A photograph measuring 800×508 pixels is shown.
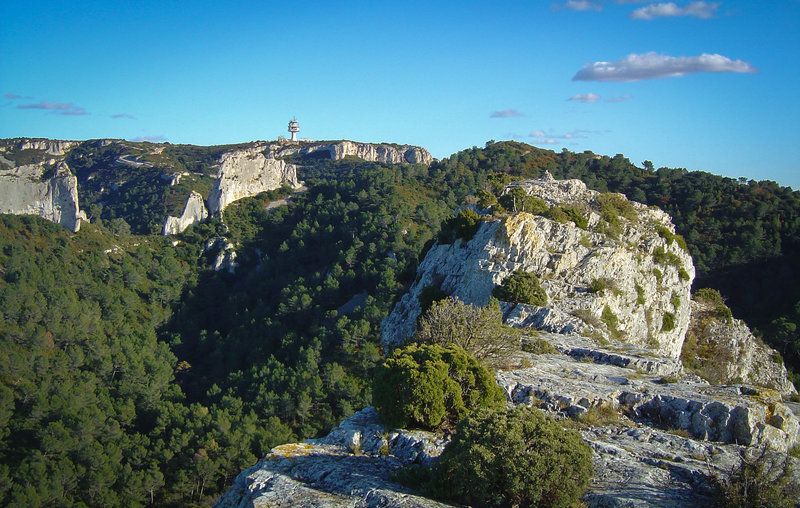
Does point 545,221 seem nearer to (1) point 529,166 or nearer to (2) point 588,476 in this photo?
(2) point 588,476

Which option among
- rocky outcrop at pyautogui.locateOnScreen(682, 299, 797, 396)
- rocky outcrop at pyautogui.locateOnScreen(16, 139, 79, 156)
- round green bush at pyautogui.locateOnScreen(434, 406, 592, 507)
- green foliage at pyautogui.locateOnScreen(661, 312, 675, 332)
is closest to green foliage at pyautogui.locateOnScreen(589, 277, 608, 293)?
green foliage at pyautogui.locateOnScreen(661, 312, 675, 332)

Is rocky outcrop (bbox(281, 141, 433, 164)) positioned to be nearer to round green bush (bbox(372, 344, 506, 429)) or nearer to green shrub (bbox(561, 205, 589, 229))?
green shrub (bbox(561, 205, 589, 229))

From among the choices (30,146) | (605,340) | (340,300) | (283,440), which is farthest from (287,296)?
(30,146)

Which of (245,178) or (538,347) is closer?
(538,347)

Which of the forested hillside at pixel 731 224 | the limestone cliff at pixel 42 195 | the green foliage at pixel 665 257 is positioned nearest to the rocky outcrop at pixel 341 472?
the green foliage at pixel 665 257

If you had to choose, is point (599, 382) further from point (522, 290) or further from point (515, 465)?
point (522, 290)

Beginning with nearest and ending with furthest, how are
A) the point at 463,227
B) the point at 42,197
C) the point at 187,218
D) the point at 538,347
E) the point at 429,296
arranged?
the point at 538,347
the point at 429,296
the point at 463,227
the point at 42,197
the point at 187,218

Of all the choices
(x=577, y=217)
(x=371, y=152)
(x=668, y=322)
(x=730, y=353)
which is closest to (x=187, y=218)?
(x=577, y=217)
